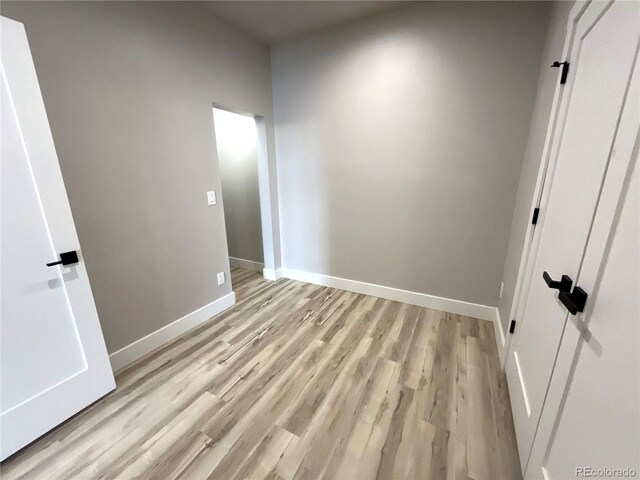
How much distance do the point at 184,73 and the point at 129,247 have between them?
143 centimetres

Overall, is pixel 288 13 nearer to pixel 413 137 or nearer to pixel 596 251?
pixel 413 137

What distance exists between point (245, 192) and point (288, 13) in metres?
2.07

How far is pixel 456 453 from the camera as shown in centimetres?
130

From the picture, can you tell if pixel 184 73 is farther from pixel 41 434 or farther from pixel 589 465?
pixel 589 465

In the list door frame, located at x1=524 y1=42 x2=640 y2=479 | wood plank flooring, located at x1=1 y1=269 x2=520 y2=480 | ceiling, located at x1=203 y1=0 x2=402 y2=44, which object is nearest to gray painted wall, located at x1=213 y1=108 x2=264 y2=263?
ceiling, located at x1=203 y1=0 x2=402 y2=44

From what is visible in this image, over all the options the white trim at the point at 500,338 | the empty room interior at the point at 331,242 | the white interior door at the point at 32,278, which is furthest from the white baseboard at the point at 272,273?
the white trim at the point at 500,338

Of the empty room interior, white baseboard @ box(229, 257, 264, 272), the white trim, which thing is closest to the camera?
the empty room interior

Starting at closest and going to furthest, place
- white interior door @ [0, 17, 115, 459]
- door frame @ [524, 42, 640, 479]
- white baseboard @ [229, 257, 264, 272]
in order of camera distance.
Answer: door frame @ [524, 42, 640, 479], white interior door @ [0, 17, 115, 459], white baseboard @ [229, 257, 264, 272]

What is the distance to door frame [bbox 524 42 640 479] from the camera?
0.69 m

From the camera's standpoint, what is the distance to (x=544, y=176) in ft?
4.66

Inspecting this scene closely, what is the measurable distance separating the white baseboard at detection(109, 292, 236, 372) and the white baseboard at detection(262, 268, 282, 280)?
0.72 meters

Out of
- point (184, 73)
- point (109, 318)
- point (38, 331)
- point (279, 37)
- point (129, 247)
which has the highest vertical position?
point (279, 37)

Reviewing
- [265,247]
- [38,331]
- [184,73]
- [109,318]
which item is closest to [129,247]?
[109,318]

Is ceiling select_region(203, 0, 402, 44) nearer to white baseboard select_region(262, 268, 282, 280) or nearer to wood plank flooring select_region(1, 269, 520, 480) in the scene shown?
white baseboard select_region(262, 268, 282, 280)
